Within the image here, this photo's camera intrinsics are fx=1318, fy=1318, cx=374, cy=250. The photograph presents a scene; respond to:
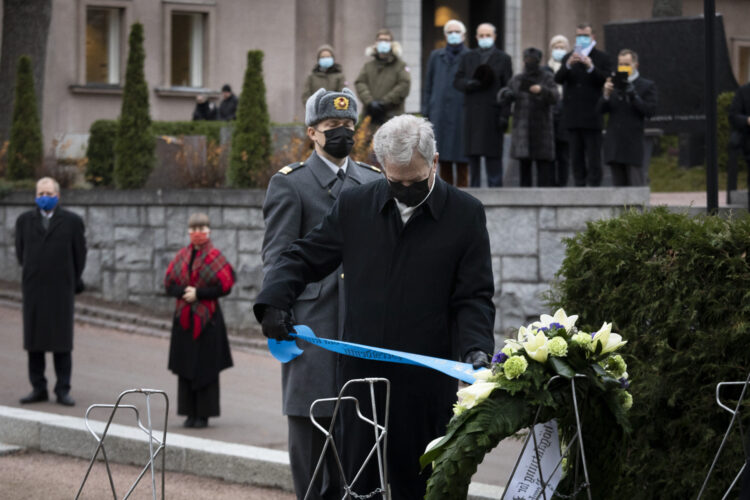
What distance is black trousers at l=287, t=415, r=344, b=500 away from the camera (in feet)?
18.8

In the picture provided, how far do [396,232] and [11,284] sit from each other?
1350cm

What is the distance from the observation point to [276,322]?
16.3 ft

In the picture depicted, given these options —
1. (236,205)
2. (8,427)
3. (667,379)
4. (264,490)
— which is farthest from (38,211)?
(667,379)

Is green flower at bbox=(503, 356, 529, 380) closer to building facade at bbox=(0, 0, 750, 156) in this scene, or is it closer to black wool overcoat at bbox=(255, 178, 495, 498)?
black wool overcoat at bbox=(255, 178, 495, 498)

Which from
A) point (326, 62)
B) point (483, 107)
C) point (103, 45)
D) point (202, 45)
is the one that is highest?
point (202, 45)

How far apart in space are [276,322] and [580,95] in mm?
8773

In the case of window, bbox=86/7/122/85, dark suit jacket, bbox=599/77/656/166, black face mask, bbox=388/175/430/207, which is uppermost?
window, bbox=86/7/122/85

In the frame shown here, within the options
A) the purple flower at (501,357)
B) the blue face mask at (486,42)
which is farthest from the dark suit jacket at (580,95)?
the purple flower at (501,357)

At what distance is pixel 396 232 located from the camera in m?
5.02

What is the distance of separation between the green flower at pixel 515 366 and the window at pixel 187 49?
23246 millimetres

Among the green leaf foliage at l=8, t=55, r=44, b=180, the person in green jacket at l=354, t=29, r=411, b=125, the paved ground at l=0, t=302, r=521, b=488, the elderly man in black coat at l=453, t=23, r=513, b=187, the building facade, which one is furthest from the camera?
the building facade

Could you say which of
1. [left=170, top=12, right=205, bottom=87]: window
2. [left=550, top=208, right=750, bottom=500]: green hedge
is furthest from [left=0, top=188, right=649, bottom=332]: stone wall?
[left=170, top=12, right=205, bottom=87]: window

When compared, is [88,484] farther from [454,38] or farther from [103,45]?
[103,45]

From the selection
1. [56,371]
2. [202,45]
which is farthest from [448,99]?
[202,45]
